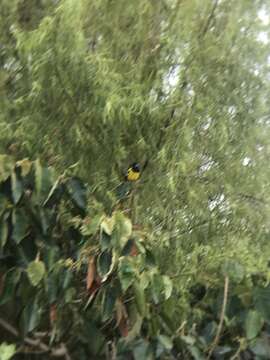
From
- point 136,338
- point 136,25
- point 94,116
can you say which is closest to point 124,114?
point 94,116

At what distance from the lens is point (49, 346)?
1.77 m

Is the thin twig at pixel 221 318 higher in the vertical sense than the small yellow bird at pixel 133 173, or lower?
lower

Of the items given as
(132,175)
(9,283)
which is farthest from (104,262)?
(132,175)

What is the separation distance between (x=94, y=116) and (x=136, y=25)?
0.37 m

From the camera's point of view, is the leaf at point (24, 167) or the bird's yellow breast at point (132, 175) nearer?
the leaf at point (24, 167)

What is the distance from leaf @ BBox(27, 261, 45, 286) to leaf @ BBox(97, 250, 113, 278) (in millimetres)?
143

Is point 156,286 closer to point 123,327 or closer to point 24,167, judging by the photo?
point 123,327

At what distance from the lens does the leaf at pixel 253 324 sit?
181 centimetres

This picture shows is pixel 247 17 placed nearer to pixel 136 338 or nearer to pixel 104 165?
pixel 104 165

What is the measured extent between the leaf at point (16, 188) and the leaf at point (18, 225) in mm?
38

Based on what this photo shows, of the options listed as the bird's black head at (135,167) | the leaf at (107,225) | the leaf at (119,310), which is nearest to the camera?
the leaf at (107,225)

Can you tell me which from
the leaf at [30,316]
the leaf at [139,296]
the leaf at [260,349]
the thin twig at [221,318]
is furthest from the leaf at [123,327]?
the leaf at [260,349]

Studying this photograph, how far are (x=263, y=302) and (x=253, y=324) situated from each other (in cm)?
7

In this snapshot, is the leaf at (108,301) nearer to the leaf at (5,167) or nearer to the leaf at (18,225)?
the leaf at (18,225)
